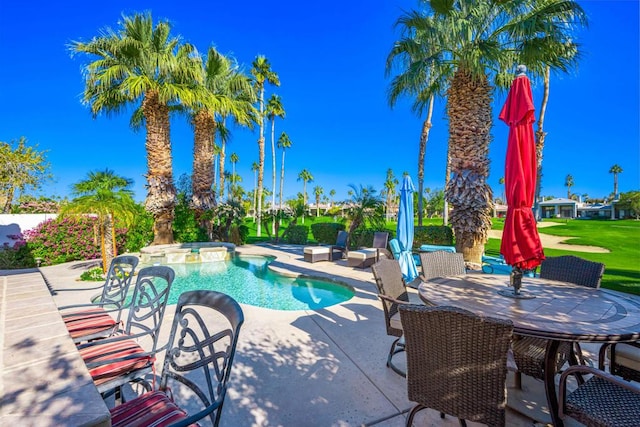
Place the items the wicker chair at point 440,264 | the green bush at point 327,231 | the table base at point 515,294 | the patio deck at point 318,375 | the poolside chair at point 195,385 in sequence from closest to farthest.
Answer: the poolside chair at point 195,385, the patio deck at point 318,375, the table base at point 515,294, the wicker chair at point 440,264, the green bush at point 327,231

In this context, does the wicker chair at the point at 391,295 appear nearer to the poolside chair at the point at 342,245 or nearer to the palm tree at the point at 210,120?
the poolside chair at the point at 342,245

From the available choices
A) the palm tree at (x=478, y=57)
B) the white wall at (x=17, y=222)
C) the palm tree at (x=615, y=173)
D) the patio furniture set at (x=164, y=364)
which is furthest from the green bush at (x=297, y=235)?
the palm tree at (x=615, y=173)

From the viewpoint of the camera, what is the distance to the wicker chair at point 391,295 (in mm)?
3083

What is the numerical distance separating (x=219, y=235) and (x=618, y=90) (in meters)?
33.4

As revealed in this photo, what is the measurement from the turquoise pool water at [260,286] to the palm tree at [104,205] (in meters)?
2.10

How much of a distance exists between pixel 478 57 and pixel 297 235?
12.5 meters

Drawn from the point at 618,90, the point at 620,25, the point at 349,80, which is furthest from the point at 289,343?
the point at 618,90

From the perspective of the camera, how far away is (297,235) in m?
17.1

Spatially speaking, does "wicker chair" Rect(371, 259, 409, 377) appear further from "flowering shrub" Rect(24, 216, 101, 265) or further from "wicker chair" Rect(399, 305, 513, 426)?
"flowering shrub" Rect(24, 216, 101, 265)

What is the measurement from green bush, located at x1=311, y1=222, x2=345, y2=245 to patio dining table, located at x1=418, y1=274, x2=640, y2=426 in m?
12.0

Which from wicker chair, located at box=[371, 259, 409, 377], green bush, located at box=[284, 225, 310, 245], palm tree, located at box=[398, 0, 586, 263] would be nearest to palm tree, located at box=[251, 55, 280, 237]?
green bush, located at box=[284, 225, 310, 245]

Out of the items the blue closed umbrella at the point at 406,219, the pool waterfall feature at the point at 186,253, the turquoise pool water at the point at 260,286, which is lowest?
the turquoise pool water at the point at 260,286

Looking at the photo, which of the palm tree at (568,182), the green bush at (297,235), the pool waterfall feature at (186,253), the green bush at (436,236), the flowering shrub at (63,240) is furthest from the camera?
the palm tree at (568,182)

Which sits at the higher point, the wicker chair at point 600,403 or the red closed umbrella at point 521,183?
the red closed umbrella at point 521,183
